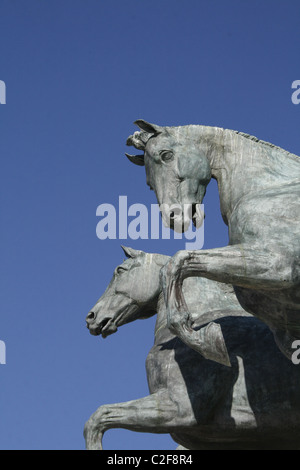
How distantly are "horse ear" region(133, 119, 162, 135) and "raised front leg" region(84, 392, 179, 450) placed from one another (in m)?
2.37

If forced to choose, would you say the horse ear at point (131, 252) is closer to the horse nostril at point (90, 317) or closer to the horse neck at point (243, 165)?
the horse nostril at point (90, 317)

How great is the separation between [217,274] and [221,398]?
1.81 metres

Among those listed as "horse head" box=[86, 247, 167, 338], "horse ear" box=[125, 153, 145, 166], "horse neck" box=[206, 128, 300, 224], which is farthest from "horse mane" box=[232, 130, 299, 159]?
"horse head" box=[86, 247, 167, 338]

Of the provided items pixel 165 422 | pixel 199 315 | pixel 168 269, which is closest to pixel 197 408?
pixel 165 422

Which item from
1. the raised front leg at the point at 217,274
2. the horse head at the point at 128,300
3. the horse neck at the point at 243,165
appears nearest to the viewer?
the raised front leg at the point at 217,274

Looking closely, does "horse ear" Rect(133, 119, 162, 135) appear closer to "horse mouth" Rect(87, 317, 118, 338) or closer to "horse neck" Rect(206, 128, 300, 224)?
"horse neck" Rect(206, 128, 300, 224)

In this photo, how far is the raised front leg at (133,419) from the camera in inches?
352

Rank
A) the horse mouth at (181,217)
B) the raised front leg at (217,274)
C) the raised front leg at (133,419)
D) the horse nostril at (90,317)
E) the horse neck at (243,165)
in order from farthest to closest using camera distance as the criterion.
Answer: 1. the horse nostril at (90,317)
2. the raised front leg at (133,419)
3. the horse mouth at (181,217)
4. the horse neck at (243,165)
5. the raised front leg at (217,274)

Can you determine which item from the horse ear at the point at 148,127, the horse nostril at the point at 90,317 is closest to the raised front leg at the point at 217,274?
the horse ear at the point at 148,127

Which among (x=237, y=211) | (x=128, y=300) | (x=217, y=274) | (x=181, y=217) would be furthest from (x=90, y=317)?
(x=217, y=274)

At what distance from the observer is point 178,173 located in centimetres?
880

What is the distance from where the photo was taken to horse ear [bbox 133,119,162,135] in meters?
9.05

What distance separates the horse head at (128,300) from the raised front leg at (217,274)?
2287 millimetres
